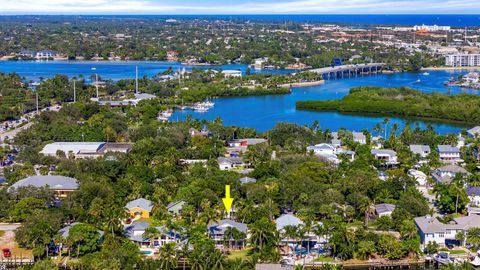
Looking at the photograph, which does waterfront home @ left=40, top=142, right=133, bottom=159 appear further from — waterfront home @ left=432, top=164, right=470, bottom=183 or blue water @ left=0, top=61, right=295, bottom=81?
blue water @ left=0, top=61, right=295, bottom=81

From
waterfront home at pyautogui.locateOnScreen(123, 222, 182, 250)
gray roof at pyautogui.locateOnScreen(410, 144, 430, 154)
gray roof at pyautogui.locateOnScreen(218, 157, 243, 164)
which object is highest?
gray roof at pyautogui.locateOnScreen(410, 144, 430, 154)

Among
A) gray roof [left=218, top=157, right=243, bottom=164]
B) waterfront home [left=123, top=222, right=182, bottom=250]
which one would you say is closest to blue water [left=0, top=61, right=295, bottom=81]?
gray roof [left=218, top=157, right=243, bottom=164]

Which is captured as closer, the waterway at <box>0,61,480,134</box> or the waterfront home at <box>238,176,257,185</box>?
the waterfront home at <box>238,176,257,185</box>

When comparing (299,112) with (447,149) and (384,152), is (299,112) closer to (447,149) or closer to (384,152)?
(384,152)

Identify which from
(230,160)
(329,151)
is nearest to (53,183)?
(230,160)

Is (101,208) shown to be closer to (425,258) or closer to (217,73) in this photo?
(425,258)

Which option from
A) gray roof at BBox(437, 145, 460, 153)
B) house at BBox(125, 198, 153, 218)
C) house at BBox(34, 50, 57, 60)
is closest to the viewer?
house at BBox(125, 198, 153, 218)

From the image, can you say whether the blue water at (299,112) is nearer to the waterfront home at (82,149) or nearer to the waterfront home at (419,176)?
the waterfront home at (82,149)

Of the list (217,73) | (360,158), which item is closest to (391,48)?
(217,73)
